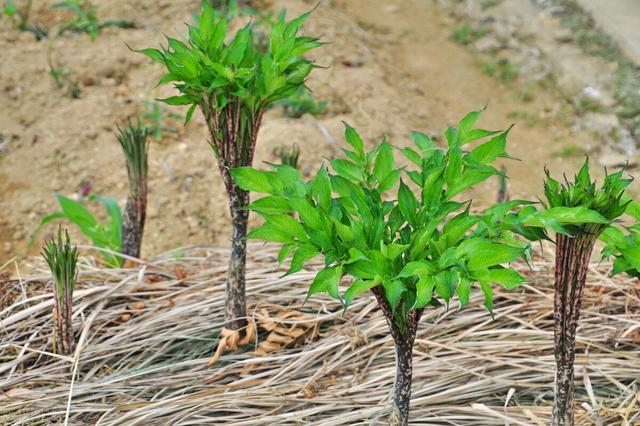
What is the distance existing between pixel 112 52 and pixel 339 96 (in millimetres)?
1141

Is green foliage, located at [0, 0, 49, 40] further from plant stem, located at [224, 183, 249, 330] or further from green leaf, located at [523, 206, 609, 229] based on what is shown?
green leaf, located at [523, 206, 609, 229]

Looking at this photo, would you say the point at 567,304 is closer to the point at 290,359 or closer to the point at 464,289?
the point at 464,289

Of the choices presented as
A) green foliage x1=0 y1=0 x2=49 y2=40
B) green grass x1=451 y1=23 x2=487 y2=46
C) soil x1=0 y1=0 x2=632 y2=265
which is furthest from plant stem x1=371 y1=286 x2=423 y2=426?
green grass x1=451 y1=23 x2=487 y2=46

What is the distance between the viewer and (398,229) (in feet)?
4.47

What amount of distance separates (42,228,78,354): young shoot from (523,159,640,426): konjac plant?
Result: 1083 mm

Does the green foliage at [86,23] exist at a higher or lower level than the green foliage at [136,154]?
higher

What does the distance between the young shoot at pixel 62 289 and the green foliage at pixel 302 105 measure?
1.81m

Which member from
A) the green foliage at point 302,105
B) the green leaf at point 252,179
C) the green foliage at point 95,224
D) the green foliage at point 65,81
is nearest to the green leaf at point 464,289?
the green leaf at point 252,179

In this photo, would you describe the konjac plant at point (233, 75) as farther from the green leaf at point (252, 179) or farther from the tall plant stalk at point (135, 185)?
the tall plant stalk at point (135, 185)

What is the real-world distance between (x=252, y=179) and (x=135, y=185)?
94 centimetres

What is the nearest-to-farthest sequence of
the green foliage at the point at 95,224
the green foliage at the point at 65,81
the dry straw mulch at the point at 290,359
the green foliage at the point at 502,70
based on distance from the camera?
the dry straw mulch at the point at 290,359 < the green foliage at the point at 95,224 < the green foliage at the point at 65,81 < the green foliage at the point at 502,70

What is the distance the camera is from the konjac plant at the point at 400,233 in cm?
121

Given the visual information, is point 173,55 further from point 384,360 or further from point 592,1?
point 592,1

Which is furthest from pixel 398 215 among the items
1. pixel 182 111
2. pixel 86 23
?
pixel 86 23
